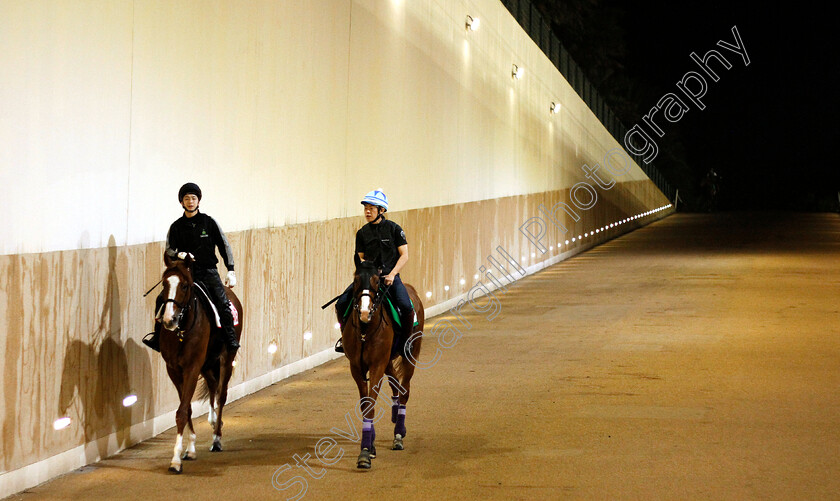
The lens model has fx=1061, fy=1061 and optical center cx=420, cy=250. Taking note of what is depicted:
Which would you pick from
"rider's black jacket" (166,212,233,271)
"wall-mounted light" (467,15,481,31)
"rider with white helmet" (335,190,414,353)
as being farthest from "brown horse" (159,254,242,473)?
"wall-mounted light" (467,15,481,31)

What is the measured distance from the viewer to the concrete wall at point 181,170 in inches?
320

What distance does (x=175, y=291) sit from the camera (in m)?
8.57

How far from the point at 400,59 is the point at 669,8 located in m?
74.6

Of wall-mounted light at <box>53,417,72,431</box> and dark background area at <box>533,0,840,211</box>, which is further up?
dark background area at <box>533,0,840,211</box>

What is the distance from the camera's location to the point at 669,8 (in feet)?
289

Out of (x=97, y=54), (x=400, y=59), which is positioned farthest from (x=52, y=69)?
(x=400, y=59)

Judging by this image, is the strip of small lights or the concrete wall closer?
the concrete wall

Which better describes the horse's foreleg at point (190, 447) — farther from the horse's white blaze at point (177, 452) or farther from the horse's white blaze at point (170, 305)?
the horse's white blaze at point (170, 305)

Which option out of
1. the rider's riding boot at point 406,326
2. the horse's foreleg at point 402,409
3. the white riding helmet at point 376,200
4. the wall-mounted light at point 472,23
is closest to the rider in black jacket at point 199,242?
the white riding helmet at point 376,200

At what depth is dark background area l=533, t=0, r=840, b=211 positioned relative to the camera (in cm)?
8238

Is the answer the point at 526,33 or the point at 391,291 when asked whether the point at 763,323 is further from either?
the point at 526,33

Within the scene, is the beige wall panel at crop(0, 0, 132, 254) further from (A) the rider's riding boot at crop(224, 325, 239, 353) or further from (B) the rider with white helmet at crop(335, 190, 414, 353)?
(B) the rider with white helmet at crop(335, 190, 414, 353)

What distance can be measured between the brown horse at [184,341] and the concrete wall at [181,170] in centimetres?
69

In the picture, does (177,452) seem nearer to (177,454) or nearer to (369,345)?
(177,454)
